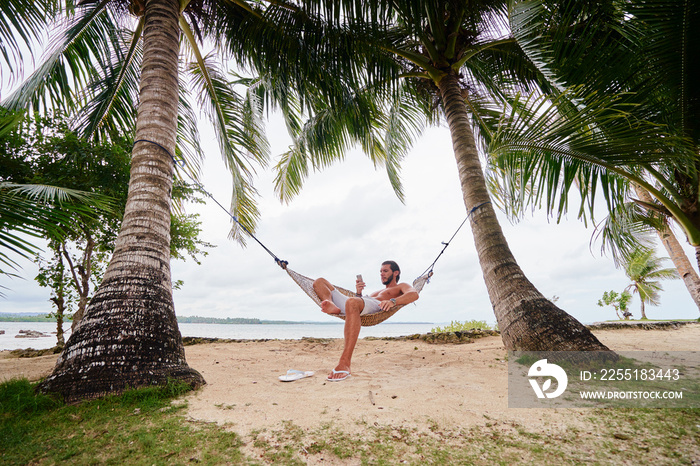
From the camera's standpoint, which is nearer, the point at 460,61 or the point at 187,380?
the point at 187,380

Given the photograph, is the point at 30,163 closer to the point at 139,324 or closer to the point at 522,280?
the point at 139,324

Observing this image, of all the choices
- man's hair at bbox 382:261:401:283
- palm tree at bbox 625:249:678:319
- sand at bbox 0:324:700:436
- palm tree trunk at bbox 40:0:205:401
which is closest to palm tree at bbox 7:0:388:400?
palm tree trunk at bbox 40:0:205:401

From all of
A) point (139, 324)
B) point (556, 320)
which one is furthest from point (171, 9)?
point (556, 320)

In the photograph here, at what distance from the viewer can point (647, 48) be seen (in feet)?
8.93

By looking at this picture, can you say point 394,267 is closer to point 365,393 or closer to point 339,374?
point 339,374

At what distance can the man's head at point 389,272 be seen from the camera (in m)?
3.67

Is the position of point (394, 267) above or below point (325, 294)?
above

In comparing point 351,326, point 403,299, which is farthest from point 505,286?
point 351,326

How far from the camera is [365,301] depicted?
3127 mm

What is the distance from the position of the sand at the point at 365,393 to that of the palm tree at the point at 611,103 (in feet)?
5.83

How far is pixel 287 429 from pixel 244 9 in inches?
186

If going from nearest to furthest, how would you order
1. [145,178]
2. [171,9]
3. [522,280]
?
[145,178]
[522,280]
[171,9]

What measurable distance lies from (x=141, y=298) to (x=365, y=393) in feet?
5.59

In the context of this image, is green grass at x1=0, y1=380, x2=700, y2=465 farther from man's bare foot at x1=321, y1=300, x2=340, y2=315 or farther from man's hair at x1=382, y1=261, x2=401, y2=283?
man's hair at x1=382, y1=261, x2=401, y2=283
